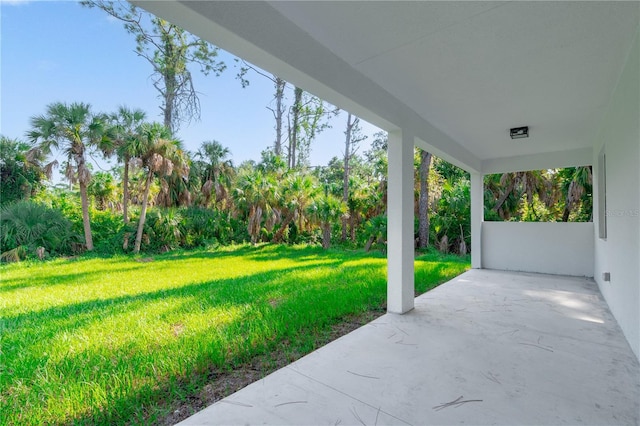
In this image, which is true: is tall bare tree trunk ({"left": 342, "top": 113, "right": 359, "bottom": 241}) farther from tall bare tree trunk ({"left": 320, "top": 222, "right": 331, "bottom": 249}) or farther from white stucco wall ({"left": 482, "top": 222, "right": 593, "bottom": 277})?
white stucco wall ({"left": 482, "top": 222, "right": 593, "bottom": 277})

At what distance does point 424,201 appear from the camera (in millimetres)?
10344

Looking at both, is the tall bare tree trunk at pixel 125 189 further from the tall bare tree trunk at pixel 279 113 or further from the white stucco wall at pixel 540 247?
the white stucco wall at pixel 540 247

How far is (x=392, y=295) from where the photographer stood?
358cm

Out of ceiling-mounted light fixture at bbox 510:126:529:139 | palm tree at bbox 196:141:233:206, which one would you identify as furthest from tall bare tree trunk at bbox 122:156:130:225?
ceiling-mounted light fixture at bbox 510:126:529:139

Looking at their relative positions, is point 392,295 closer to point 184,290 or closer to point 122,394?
point 122,394

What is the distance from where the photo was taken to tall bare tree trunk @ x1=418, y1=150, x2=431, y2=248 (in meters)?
10.1

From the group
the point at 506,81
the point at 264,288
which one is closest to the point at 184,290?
the point at 264,288

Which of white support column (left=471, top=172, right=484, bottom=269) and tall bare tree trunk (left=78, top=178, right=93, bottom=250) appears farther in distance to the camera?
tall bare tree trunk (left=78, top=178, right=93, bottom=250)

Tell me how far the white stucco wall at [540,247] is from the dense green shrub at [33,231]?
497 inches

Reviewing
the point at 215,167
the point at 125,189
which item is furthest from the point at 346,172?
the point at 125,189

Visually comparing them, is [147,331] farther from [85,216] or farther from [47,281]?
[85,216]

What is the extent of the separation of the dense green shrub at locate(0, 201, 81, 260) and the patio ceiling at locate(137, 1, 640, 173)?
35.3ft

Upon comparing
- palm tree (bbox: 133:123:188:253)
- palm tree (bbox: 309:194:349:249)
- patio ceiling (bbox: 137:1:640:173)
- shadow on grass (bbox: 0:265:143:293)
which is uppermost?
palm tree (bbox: 133:123:188:253)

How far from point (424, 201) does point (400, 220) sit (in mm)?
7387
